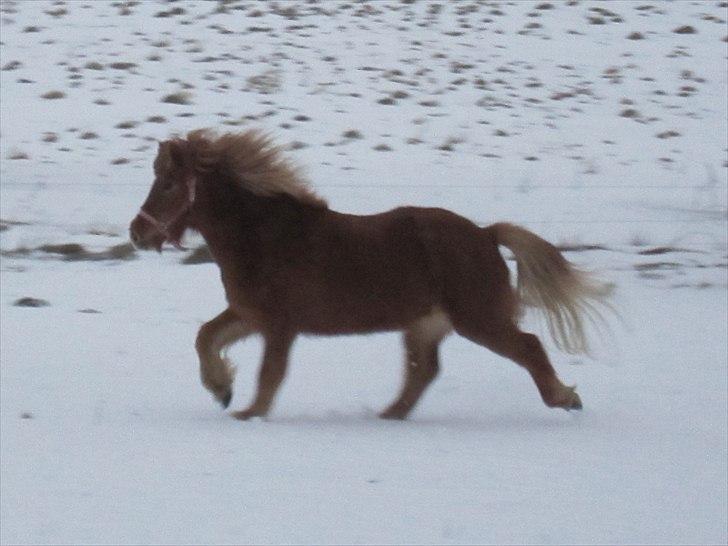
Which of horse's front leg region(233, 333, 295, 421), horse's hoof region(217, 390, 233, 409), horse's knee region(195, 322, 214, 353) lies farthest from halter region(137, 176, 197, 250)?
horse's hoof region(217, 390, 233, 409)

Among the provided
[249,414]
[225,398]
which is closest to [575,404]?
[249,414]

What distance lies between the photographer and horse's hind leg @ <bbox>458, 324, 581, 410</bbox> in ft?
20.9

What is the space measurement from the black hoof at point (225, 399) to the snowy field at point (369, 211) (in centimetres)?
7

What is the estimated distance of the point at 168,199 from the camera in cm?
Result: 645

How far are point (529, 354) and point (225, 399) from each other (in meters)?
1.37

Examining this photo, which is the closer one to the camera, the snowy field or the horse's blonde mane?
the snowy field

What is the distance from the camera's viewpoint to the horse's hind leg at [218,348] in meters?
6.47

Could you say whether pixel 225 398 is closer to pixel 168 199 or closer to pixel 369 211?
pixel 168 199

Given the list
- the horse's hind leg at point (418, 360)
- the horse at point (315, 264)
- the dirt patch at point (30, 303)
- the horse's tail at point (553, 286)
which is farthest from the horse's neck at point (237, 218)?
the dirt patch at point (30, 303)

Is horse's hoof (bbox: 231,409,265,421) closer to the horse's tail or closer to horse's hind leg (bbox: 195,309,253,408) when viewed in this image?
horse's hind leg (bbox: 195,309,253,408)

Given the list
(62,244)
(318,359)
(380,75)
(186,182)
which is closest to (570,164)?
(380,75)

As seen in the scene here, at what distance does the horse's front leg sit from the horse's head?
64 centimetres

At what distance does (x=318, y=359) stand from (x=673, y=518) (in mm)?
2800

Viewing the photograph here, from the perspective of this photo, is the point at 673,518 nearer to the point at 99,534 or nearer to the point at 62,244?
the point at 99,534
